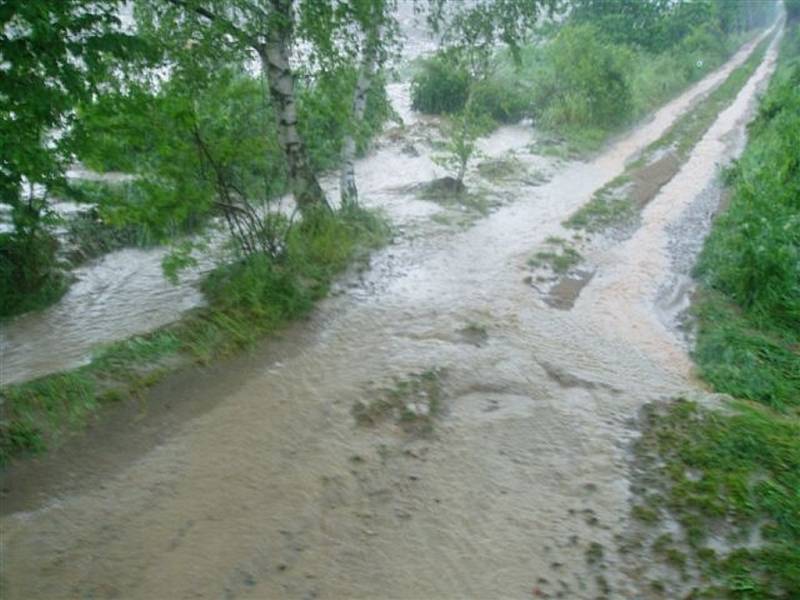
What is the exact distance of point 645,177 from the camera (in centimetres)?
1333

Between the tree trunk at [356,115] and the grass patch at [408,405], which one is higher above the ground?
the tree trunk at [356,115]

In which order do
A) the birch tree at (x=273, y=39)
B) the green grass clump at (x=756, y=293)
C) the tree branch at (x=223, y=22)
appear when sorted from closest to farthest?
the green grass clump at (x=756, y=293) → the tree branch at (x=223, y=22) → the birch tree at (x=273, y=39)

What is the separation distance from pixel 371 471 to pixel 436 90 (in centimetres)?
1419

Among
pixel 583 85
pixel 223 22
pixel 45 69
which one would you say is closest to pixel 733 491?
pixel 45 69

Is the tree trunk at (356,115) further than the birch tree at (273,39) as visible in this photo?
Yes

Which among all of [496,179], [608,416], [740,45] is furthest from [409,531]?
[740,45]

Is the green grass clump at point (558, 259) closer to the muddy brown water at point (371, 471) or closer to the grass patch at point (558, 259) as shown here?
the grass patch at point (558, 259)

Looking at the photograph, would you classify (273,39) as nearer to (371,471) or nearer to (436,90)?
(371,471)

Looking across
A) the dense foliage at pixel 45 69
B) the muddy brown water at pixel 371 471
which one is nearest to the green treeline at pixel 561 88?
the muddy brown water at pixel 371 471

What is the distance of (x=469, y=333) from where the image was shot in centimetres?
689

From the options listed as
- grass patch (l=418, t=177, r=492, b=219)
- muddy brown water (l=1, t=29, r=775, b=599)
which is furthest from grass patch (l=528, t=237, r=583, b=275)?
grass patch (l=418, t=177, r=492, b=219)

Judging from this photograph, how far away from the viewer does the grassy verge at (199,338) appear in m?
5.15

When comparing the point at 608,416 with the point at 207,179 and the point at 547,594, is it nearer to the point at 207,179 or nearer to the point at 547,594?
the point at 547,594

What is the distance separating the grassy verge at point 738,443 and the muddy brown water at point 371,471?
279 mm
